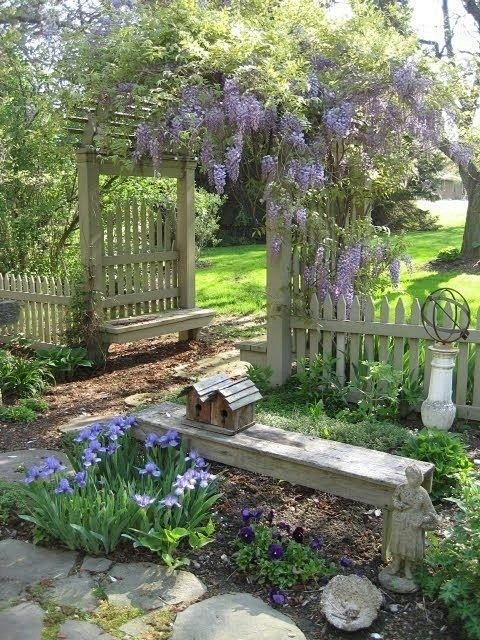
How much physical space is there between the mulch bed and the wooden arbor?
167cm

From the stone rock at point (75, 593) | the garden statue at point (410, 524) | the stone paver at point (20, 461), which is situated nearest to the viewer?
the stone rock at point (75, 593)

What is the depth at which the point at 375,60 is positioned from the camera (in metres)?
5.21

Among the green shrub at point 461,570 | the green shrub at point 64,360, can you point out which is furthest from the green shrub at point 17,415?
the green shrub at point 461,570

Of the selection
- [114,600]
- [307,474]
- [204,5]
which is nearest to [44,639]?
[114,600]

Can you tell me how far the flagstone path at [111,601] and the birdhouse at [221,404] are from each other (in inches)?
40.6

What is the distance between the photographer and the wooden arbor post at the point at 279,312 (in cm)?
569

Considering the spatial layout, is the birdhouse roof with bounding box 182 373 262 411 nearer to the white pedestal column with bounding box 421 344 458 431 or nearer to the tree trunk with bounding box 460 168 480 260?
the white pedestal column with bounding box 421 344 458 431

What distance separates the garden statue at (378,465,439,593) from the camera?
2.84 m

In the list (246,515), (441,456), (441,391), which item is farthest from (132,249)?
(246,515)

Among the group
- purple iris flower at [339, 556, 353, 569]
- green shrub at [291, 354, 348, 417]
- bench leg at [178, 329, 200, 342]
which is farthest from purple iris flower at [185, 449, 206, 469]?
bench leg at [178, 329, 200, 342]

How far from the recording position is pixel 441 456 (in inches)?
150

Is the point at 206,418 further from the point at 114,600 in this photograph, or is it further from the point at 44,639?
the point at 44,639

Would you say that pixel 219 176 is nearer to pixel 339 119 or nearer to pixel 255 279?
pixel 339 119

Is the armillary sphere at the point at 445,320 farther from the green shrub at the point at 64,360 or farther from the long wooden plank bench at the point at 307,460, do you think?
the green shrub at the point at 64,360
